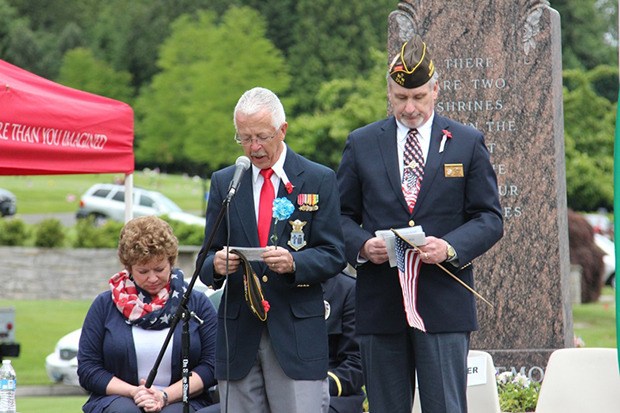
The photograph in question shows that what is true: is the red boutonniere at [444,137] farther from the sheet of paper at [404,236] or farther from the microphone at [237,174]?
the microphone at [237,174]

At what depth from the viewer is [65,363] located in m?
14.3

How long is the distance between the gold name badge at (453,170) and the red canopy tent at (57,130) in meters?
4.32

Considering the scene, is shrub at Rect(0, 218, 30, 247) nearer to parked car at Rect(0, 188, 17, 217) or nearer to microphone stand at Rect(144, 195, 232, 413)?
parked car at Rect(0, 188, 17, 217)

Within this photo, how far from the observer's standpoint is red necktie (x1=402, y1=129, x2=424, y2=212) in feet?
18.2

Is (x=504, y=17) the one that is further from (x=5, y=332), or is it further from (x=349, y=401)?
A: (x=5, y=332)

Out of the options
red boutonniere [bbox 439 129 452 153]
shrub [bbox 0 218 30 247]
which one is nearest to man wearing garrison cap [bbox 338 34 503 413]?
red boutonniere [bbox 439 129 452 153]

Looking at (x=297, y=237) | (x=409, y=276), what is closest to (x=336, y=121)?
(x=409, y=276)

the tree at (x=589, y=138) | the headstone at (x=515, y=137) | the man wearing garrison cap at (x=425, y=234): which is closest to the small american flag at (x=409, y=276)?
the man wearing garrison cap at (x=425, y=234)

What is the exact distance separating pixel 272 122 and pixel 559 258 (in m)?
3.86

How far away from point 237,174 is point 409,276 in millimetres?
868

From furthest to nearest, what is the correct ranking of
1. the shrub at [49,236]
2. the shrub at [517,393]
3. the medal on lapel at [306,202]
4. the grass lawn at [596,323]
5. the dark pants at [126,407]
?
1. the shrub at [49,236]
2. the grass lawn at [596,323]
3. the shrub at [517,393]
4. the dark pants at [126,407]
5. the medal on lapel at [306,202]

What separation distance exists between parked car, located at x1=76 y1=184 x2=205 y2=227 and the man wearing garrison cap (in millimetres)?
30253

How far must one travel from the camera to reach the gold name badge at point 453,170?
5.51 meters

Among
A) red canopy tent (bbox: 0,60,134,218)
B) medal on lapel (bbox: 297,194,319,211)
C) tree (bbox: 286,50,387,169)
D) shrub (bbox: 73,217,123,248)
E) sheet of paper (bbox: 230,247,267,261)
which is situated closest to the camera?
sheet of paper (bbox: 230,247,267,261)
